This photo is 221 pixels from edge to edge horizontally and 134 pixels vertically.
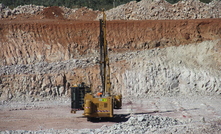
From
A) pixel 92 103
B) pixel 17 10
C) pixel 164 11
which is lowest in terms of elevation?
pixel 92 103

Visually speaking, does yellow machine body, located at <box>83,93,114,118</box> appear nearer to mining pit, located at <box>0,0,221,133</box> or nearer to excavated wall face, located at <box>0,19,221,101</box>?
mining pit, located at <box>0,0,221,133</box>

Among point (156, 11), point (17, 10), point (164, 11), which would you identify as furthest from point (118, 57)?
point (17, 10)

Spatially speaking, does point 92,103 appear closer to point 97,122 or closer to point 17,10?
point 97,122

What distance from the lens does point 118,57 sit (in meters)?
29.9

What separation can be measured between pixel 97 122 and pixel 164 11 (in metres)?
21.5

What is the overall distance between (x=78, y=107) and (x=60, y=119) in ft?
5.15

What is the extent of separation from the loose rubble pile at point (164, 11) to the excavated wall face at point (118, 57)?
4075 mm

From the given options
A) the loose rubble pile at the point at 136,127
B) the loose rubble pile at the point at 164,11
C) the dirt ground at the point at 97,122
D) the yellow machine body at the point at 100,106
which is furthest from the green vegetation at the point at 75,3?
the loose rubble pile at the point at 136,127

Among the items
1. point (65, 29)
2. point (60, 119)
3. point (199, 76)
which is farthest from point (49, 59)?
point (199, 76)

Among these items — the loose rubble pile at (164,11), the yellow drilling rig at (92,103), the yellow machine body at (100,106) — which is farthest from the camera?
the loose rubble pile at (164,11)

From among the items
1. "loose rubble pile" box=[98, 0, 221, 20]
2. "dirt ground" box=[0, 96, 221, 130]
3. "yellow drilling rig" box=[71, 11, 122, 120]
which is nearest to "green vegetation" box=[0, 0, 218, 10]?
"loose rubble pile" box=[98, 0, 221, 20]

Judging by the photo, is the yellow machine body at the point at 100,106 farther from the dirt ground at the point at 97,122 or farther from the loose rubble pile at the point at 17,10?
the loose rubble pile at the point at 17,10

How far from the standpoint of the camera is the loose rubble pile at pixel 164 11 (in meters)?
35.7

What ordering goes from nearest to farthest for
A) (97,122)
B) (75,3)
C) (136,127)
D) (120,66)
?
(136,127) < (97,122) < (120,66) < (75,3)
